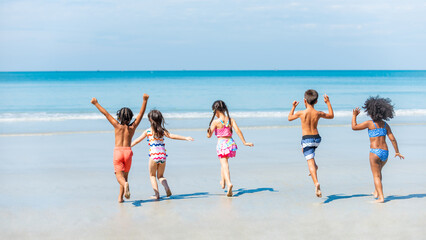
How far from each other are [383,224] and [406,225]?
0.81ft

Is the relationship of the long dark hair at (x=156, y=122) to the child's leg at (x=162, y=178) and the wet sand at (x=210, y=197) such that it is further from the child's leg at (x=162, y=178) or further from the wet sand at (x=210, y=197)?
the wet sand at (x=210, y=197)

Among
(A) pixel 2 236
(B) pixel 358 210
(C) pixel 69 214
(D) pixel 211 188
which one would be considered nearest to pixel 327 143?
(D) pixel 211 188

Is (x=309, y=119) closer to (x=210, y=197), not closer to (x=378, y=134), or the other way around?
(x=378, y=134)

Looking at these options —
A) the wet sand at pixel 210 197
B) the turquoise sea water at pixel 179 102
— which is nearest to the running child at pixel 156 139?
the wet sand at pixel 210 197

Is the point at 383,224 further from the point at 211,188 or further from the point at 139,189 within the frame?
the point at 139,189

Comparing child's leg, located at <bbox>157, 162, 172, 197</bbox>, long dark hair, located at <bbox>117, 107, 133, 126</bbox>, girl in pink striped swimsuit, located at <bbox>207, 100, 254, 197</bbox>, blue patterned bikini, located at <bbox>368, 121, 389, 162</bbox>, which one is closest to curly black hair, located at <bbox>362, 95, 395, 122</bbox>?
blue patterned bikini, located at <bbox>368, 121, 389, 162</bbox>

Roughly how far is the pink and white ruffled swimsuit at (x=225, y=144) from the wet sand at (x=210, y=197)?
24.1 inches

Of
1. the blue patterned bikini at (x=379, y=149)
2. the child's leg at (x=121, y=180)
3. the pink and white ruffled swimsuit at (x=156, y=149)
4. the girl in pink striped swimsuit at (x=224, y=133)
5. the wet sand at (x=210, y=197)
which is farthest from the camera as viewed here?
the girl in pink striped swimsuit at (x=224, y=133)

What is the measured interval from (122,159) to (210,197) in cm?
138

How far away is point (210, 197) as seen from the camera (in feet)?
23.4

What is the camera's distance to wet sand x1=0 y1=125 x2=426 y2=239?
5.50 metres

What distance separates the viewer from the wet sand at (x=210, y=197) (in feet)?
18.0

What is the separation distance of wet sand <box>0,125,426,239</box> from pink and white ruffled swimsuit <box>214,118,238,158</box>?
0.61 meters

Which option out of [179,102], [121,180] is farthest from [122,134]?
[179,102]
